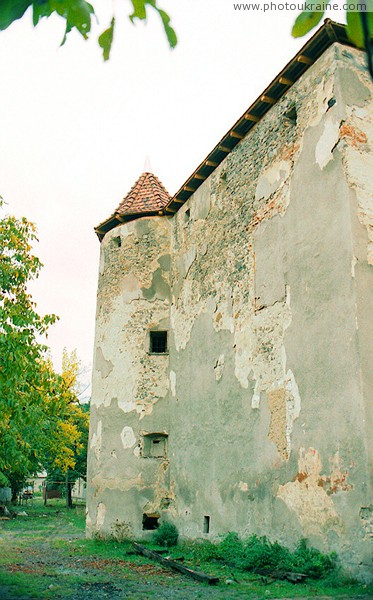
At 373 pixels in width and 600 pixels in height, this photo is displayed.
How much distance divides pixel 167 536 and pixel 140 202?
359 inches

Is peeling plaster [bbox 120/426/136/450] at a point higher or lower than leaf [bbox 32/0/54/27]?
lower

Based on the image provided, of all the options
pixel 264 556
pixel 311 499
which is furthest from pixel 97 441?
pixel 311 499

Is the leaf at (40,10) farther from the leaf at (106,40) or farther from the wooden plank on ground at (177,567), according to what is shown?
the wooden plank on ground at (177,567)

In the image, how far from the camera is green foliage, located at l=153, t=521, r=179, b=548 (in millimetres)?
12266

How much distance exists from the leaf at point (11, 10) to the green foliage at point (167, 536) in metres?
12.2

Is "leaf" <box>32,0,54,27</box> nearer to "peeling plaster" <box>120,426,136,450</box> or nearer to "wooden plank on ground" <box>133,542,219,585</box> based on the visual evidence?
"wooden plank on ground" <box>133,542,219,585</box>

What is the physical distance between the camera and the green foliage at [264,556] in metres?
7.45

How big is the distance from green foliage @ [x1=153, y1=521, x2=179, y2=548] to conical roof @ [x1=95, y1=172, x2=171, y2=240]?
827 centimetres

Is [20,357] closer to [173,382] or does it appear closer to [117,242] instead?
[173,382]

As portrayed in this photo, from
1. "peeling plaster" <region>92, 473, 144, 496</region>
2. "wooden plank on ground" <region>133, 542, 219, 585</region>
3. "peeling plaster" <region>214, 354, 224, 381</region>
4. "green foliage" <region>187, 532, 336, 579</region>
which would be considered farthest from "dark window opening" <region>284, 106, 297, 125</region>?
"peeling plaster" <region>92, 473, 144, 496</region>

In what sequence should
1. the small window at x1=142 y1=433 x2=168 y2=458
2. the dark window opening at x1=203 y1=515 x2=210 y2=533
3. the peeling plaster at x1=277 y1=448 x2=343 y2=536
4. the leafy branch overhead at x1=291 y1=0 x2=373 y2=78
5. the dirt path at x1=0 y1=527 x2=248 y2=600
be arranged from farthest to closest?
1. the small window at x1=142 y1=433 x2=168 y2=458
2. the dark window opening at x1=203 y1=515 x2=210 y2=533
3. the peeling plaster at x1=277 y1=448 x2=343 y2=536
4. the dirt path at x1=0 y1=527 x2=248 y2=600
5. the leafy branch overhead at x1=291 y1=0 x2=373 y2=78

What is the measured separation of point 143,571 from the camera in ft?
30.2

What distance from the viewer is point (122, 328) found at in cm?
1469

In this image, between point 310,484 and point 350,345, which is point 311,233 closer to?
point 350,345
